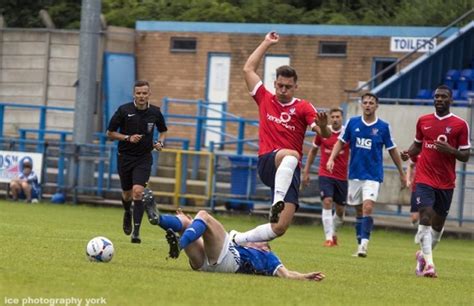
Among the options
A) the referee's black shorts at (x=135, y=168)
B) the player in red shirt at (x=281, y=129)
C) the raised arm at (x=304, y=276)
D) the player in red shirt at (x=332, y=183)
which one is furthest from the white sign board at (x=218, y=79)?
the raised arm at (x=304, y=276)

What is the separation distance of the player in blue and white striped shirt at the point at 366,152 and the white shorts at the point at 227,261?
632 cm

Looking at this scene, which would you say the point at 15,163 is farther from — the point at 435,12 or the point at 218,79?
the point at 435,12

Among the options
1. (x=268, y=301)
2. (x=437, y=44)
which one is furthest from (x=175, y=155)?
(x=268, y=301)

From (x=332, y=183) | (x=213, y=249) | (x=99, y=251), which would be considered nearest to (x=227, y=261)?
(x=213, y=249)

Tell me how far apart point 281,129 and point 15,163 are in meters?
18.7

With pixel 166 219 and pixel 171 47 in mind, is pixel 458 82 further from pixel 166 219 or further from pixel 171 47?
pixel 166 219

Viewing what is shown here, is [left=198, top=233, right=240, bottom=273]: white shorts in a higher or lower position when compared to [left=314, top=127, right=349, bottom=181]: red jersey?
lower

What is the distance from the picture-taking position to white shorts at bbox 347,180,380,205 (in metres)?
20.0

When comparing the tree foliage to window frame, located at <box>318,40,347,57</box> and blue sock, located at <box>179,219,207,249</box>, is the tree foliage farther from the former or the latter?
blue sock, located at <box>179,219,207,249</box>

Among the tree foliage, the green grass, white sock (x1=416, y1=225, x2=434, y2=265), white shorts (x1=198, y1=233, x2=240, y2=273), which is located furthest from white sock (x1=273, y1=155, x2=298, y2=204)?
the tree foliage

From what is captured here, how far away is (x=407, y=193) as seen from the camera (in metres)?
29.1

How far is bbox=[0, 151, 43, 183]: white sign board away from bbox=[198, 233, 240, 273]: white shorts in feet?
63.1

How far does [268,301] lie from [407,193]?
18.4 m

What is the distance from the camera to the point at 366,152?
65.6ft
